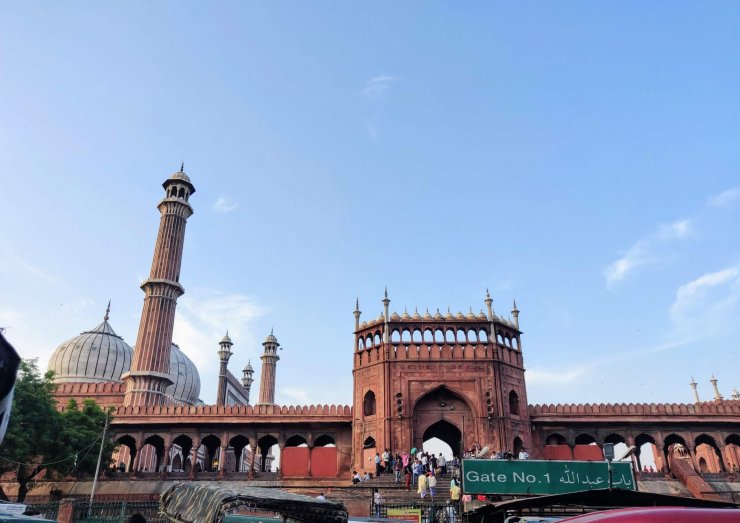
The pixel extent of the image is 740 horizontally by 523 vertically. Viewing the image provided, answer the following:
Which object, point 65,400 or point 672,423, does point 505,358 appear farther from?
point 65,400

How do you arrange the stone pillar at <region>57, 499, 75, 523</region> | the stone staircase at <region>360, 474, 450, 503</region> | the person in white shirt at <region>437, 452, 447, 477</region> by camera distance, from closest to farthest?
the stone pillar at <region>57, 499, 75, 523</region>, the stone staircase at <region>360, 474, 450, 503</region>, the person in white shirt at <region>437, 452, 447, 477</region>

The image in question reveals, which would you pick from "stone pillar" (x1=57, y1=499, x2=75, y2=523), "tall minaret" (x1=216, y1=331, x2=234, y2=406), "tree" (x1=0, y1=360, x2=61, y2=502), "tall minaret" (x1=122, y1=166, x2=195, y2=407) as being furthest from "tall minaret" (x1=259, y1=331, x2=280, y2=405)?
"stone pillar" (x1=57, y1=499, x2=75, y2=523)

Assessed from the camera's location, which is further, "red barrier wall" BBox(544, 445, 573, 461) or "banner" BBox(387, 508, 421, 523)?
"red barrier wall" BBox(544, 445, 573, 461)

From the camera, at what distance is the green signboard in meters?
10.4

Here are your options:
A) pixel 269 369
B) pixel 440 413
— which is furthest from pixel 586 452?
pixel 269 369

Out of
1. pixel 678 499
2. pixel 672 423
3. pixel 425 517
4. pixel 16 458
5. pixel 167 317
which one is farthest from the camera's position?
pixel 167 317

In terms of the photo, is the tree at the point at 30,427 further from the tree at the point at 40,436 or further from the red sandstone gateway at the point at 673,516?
the red sandstone gateway at the point at 673,516

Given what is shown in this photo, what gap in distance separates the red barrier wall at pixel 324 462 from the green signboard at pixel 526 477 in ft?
48.1

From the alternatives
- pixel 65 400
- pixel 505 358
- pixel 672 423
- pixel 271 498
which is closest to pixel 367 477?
pixel 505 358

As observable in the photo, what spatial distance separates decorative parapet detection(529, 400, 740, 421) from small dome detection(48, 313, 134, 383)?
2874 centimetres

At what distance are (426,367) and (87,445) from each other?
45.2 feet

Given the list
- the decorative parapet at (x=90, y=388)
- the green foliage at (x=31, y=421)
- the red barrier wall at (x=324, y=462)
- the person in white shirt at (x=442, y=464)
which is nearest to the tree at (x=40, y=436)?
the green foliage at (x=31, y=421)

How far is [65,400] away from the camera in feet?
108

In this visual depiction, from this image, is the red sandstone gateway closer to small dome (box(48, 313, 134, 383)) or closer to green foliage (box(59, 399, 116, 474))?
green foliage (box(59, 399, 116, 474))
